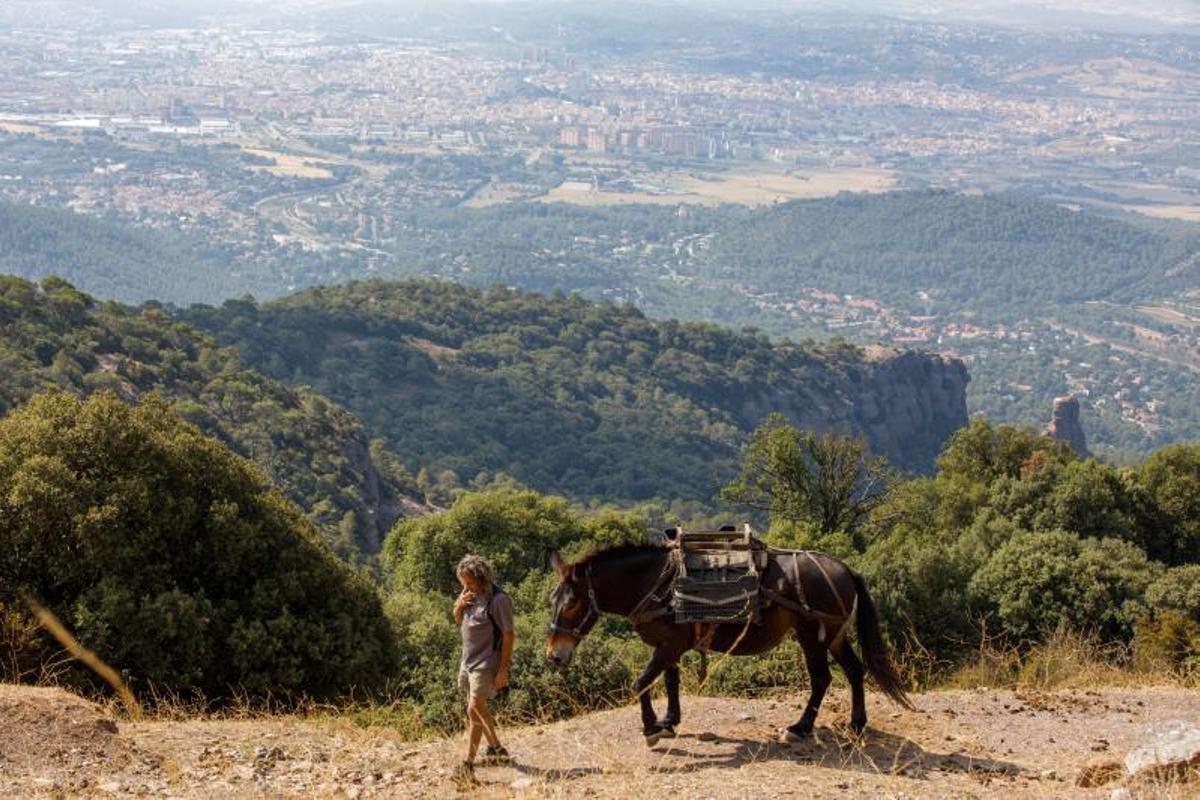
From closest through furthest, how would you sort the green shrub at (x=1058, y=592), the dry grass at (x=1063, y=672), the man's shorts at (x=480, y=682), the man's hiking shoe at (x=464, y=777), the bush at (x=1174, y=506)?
1. the man's hiking shoe at (x=464, y=777)
2. the man's shorts at (x=480, y=682)
3. the dry grass at (x=1063, y=672)
4. the green shrub at (x=1058, y=592)
5. the bush at (x=1174, y=506)

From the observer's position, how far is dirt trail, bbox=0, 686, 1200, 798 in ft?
26.2

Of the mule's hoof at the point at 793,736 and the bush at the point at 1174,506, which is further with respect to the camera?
the bush at the point at 1174,506

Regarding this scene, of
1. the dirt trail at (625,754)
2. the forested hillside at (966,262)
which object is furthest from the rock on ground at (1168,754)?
the forested hillside at (966,262)

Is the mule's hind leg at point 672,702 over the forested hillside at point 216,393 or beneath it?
over

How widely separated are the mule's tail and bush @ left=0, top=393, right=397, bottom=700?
17.4ft

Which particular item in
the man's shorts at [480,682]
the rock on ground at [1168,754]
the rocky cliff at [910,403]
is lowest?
the rocky cliff at [910,403]

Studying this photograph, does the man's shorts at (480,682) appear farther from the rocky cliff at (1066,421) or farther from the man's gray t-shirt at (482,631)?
the rocky cliff at (1066,421)

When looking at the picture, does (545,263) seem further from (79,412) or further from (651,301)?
(79,412)

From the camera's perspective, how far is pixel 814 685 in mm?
9359

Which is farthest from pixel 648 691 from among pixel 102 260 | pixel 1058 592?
pixel 102 260

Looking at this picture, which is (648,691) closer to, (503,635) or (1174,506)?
(503,635)

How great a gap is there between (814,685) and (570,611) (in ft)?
6.50

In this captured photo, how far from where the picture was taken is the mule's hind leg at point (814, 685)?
9.29 metres

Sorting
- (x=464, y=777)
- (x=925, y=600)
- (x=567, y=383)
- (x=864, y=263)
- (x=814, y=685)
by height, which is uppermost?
(x=814, y=685)
